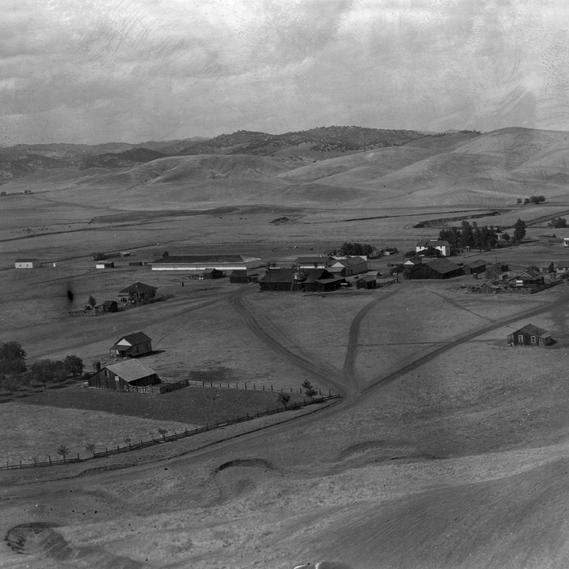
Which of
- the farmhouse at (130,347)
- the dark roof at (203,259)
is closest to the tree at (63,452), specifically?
the farmhouse at (130,347)

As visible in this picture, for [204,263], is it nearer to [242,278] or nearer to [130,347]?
[242,278]

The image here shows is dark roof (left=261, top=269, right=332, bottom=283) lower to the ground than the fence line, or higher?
higher

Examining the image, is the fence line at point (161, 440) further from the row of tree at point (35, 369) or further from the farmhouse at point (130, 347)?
the farmhouse at point (130, 347)

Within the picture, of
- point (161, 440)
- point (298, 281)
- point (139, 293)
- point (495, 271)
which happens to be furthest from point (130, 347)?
point (495, 271)

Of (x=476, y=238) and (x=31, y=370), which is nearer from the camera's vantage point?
(x=31, y=370)

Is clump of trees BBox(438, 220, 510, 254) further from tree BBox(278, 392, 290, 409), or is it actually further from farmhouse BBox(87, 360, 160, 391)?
tree BBox(278, 392, 290, 409)

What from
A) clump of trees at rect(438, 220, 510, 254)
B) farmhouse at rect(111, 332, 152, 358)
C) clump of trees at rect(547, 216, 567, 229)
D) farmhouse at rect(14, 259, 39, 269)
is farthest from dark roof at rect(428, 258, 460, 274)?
clump of trees at rect(547, 216, 567, 229)

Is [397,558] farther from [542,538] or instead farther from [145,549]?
[145,549]
